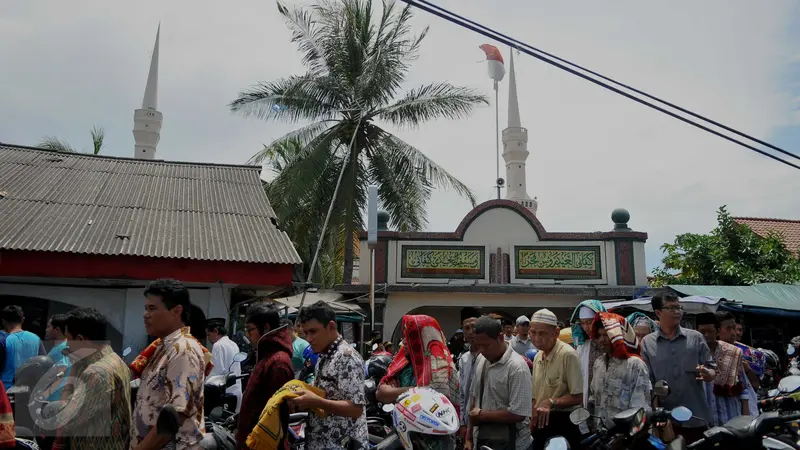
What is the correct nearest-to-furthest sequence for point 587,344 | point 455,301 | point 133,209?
1. point 587,344
2. point 133,209
3. point 455,301

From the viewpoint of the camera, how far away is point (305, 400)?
11.9ft

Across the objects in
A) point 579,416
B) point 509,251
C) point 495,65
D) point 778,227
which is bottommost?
point 579,416

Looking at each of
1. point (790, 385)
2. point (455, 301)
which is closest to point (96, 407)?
point (790, 385)

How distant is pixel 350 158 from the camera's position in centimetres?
1922

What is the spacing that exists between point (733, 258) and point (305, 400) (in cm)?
1857

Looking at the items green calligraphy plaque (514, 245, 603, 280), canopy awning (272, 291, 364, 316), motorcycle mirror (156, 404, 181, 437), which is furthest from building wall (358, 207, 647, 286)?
motorcycle mirror (156, 404, 181, 437)

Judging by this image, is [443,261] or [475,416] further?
[443,261]

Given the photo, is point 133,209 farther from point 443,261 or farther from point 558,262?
point 558,262

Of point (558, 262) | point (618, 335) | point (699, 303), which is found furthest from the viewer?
point (558, 262)

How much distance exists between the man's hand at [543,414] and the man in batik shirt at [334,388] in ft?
5.16

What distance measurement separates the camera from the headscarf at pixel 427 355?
4.45 meters

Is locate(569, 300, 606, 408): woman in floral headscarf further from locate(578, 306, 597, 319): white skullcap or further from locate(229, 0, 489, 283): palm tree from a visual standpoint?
locate(229, 0, 489, 283): palm tree

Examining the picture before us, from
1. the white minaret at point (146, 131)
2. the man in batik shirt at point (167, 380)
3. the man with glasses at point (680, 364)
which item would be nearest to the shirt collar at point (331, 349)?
the man in batik shirt at point (167, 380)

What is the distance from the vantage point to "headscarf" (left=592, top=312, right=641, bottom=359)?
4.97 m
